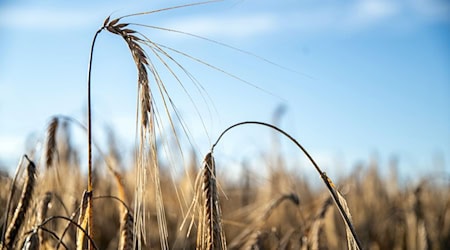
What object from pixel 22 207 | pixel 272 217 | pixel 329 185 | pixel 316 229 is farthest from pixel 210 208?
pixel 272 217

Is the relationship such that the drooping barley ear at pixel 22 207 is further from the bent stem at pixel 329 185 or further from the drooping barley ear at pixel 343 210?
the drooping barley ear at pixel 343 210

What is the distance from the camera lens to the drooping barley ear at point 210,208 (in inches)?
55.6

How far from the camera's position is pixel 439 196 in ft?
23.0

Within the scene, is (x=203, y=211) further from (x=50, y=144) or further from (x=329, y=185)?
(x=50, y=144)

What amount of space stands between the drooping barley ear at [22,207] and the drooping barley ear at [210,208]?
1.91 ft

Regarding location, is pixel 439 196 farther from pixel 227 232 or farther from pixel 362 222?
pixel 227 232

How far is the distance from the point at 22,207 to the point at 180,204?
22.6 inches

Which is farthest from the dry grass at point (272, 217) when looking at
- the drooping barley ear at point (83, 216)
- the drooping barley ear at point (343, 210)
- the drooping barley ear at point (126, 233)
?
the drooping barley ear at point (343, 210)

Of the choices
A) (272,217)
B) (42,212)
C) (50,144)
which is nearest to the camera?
(42,212)

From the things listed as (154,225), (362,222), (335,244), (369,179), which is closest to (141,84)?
(154,225)

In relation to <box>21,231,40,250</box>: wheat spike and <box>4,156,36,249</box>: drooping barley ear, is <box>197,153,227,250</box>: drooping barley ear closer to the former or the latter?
<box>21,231,40,250</box>: wheat spike

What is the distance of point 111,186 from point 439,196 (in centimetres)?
469

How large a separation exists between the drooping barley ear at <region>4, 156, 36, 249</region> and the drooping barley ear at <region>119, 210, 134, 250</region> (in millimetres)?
303

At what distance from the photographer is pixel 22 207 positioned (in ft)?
5.57
